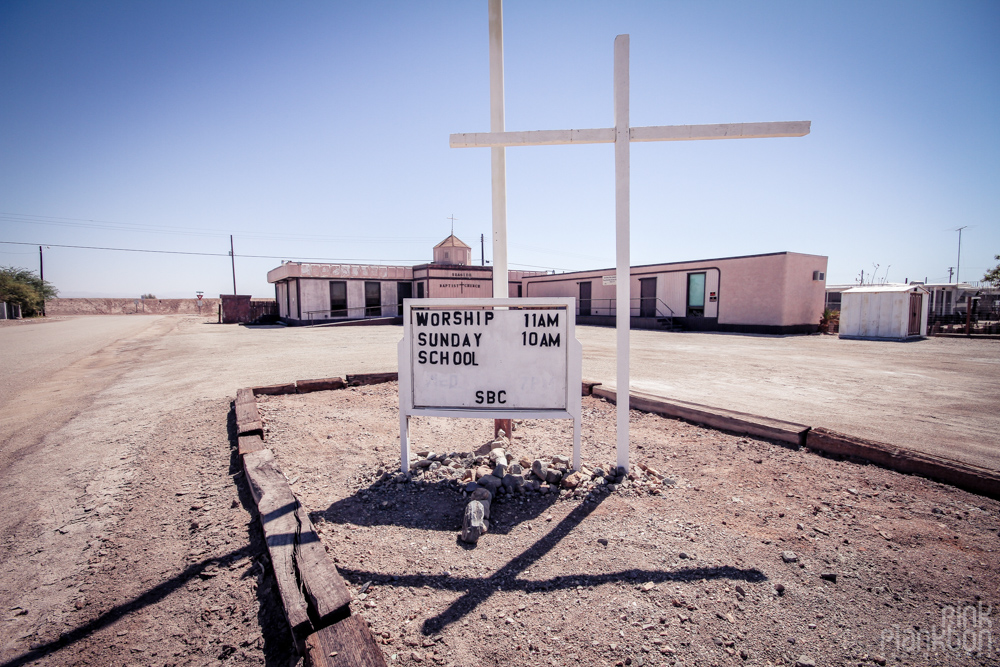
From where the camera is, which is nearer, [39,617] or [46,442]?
[39,617]

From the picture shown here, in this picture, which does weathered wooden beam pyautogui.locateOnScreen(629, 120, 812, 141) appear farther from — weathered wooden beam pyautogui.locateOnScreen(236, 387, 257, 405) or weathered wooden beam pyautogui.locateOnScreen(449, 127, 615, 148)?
weathered wooden beam pyautogui.locateOnScreen(236, 387, 257, 405)

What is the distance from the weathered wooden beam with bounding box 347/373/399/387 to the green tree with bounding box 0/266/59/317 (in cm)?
5135

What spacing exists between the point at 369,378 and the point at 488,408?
3635 millimetres

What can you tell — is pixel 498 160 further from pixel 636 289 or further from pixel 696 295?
pixel 636 289

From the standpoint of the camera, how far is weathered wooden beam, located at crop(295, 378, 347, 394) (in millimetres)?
5940

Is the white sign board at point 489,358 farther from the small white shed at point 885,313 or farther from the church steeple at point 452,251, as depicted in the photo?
the church steeple at point 452,251

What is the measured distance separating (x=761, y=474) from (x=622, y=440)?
41.6 inches

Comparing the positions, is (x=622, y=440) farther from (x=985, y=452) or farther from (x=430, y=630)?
(x=985, y=452)

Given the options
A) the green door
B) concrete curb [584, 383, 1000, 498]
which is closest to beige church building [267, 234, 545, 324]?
the green door

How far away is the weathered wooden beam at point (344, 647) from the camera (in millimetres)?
1445

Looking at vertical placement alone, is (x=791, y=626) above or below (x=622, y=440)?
below

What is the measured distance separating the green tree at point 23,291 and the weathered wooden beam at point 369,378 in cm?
5135

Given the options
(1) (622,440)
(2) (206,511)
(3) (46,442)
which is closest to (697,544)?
(1) (622,440)

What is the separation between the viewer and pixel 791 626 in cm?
174
